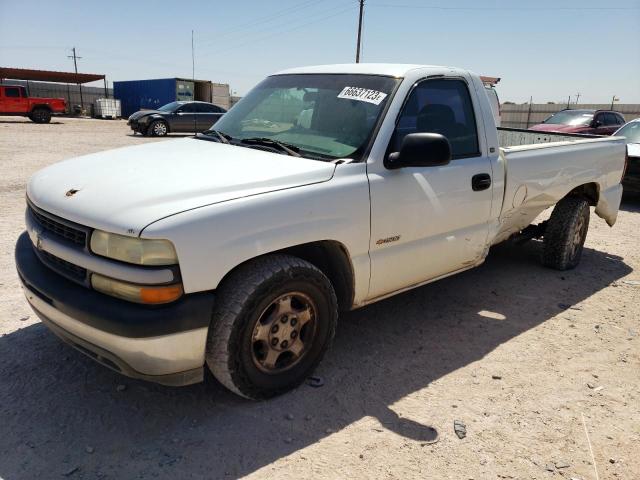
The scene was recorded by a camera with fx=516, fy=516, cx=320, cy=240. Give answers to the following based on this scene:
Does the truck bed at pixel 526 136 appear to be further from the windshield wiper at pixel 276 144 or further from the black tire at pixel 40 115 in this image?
the black tire at pixel 40 115

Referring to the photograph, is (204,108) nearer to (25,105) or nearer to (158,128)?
(158,128)

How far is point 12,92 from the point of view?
26109 mm

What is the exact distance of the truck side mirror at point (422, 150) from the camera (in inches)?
116

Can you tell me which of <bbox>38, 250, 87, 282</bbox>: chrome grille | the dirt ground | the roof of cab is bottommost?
the dirt ground

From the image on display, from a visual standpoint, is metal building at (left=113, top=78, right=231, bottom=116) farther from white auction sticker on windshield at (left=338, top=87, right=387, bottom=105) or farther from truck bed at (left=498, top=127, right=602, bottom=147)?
white auction sticker on windshield at (left=338, top=87, right=387, bottom=105)

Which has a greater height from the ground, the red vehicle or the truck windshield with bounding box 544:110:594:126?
the truck windshield with bounding box 544:110:594:126

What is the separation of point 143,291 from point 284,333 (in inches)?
33.8

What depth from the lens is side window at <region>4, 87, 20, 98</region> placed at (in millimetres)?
25875

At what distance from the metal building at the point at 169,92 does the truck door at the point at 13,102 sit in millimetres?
8968

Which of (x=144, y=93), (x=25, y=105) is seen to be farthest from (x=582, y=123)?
(x=144, y=93)

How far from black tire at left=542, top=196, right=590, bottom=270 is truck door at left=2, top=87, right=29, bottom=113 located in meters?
28.3

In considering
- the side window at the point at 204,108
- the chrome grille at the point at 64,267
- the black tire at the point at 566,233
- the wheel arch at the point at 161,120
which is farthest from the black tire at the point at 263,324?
the side window at the point at 204,108

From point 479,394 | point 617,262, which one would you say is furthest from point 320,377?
point 617,262

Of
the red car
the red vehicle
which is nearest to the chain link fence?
the red car
